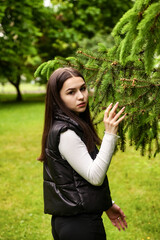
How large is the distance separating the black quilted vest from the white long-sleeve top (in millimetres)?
74

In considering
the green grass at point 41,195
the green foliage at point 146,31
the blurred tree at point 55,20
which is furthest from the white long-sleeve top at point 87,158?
the blurred tree at point 55,20

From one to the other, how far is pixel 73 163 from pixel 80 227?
43 centimetres

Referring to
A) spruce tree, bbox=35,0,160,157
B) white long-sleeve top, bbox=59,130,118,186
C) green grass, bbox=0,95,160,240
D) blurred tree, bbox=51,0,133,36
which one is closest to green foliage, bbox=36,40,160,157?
spruce tree, bbox=35,0,160,157

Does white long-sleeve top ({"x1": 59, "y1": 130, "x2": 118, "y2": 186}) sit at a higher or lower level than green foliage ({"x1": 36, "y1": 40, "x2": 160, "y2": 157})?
lower

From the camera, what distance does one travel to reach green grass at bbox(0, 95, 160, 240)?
12.7 ft

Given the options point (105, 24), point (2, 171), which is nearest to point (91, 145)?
point (2, 171)

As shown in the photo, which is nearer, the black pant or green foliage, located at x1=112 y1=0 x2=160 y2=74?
green foliage, located at x1=112 y1=0 x2=160 y2=74

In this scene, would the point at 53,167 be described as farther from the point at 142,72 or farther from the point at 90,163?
the point at 142,72

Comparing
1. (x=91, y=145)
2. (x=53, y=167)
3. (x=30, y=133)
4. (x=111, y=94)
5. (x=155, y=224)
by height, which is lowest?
(x=30, y=133)

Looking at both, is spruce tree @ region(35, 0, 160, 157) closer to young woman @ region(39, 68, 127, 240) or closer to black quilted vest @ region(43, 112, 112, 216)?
young woman @ region(39, 68, 127, 240)

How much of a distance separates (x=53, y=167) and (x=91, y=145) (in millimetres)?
297

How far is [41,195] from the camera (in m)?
5.03

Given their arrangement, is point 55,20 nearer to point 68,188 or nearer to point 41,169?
point 41,169

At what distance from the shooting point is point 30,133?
10.5 meters
